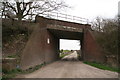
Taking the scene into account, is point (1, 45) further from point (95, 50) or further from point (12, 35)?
point (95, 50)

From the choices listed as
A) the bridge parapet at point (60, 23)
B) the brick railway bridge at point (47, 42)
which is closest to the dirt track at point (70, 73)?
the brick railway bridge at point (47, 42)

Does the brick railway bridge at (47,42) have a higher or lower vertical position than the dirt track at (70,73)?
higher

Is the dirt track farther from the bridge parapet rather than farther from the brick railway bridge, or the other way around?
the bridge parapet

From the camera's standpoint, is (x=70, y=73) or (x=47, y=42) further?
(x=47, y=42)

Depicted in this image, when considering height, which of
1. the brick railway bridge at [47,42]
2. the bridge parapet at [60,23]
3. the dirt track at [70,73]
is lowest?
the dirt track at [70,73]

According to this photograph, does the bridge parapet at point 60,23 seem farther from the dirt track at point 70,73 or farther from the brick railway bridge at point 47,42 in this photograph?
the dirt track at point 70,73

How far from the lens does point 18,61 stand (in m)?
12.8

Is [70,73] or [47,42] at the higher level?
[47,42]

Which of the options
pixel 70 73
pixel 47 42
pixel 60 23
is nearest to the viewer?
pixel 70 73

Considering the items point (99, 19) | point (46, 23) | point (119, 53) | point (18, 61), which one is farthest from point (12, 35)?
point (99, 19)

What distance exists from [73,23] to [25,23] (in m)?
10.2

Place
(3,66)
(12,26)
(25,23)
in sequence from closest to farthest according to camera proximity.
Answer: (3,66) < (12,26) < (25,23)

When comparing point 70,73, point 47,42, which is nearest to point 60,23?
point 47,42

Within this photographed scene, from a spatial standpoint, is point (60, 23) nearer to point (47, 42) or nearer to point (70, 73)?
point (47, 42)
